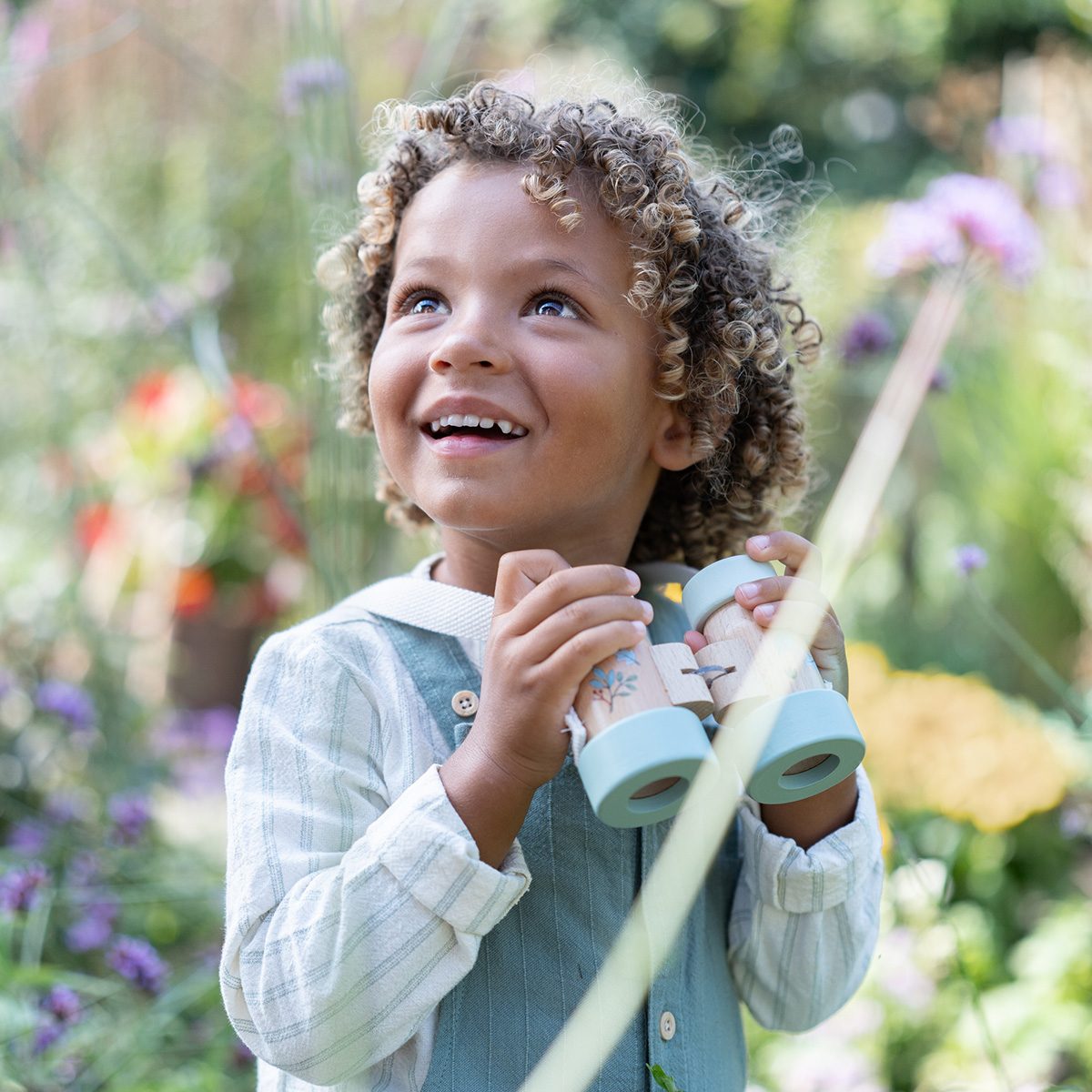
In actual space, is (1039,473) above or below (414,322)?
→ below

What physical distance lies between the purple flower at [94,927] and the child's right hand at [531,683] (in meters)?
1.06

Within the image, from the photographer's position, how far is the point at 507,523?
38.6 inches

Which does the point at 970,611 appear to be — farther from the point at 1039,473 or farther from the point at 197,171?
the point at 197,171

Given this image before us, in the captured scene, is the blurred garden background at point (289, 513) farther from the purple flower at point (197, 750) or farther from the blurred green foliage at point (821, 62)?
the blurred green foliage at point (821, 62)

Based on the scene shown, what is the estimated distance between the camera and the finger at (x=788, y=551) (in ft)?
3.21

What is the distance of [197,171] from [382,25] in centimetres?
110

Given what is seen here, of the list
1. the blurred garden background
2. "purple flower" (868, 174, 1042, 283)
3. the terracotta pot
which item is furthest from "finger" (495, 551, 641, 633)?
the terracotta pot

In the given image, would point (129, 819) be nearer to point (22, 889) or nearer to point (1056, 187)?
point (22, 889)

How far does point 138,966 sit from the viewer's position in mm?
1438

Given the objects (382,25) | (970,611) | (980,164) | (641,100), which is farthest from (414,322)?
(980,164)

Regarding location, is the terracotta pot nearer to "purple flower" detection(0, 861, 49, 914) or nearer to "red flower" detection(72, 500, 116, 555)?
"red flower" detection(72, 500, 116, 555)

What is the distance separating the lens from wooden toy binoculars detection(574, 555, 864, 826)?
2.49 feet

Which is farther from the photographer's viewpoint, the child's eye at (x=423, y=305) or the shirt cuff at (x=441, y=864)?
the child's eye at (x=423, y=305)

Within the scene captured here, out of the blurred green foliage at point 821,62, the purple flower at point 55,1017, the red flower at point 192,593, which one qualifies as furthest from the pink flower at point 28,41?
the blurred green foliage at point 821,62
